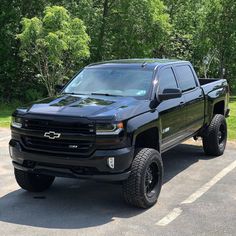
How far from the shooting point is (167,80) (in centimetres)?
720

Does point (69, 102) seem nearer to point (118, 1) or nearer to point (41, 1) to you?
point (41, 1)

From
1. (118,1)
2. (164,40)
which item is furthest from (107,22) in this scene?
(164,40)

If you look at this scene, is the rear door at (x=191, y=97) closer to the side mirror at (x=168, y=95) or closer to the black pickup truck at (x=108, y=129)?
the black pickup truck at (x=108, y=129)

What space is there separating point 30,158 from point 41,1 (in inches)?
559

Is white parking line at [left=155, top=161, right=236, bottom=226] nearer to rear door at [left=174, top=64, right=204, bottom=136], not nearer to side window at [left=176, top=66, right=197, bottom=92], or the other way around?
rear door at [left=174, top=64, right=204, bottom=136]

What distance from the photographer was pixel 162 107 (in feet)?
21.6

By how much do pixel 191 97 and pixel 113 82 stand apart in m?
1.48

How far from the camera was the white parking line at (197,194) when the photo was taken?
18.2ft

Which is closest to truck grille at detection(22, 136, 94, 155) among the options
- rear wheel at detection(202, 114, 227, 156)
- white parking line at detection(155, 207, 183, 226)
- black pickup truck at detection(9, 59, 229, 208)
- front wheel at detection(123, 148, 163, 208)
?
black pickup truck at detection(9, 59, 229, 208)

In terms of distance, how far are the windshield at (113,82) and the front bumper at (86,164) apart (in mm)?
1227

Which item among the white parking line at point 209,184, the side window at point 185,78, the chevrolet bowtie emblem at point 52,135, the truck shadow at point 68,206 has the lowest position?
the white parking line at point 209,184

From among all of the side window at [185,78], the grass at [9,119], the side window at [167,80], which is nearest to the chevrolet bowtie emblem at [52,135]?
the side window at [167,80]

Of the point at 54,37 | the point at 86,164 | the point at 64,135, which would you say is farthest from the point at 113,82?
the point at 54,37

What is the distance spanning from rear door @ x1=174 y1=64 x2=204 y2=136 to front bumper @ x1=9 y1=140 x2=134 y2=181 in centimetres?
216
